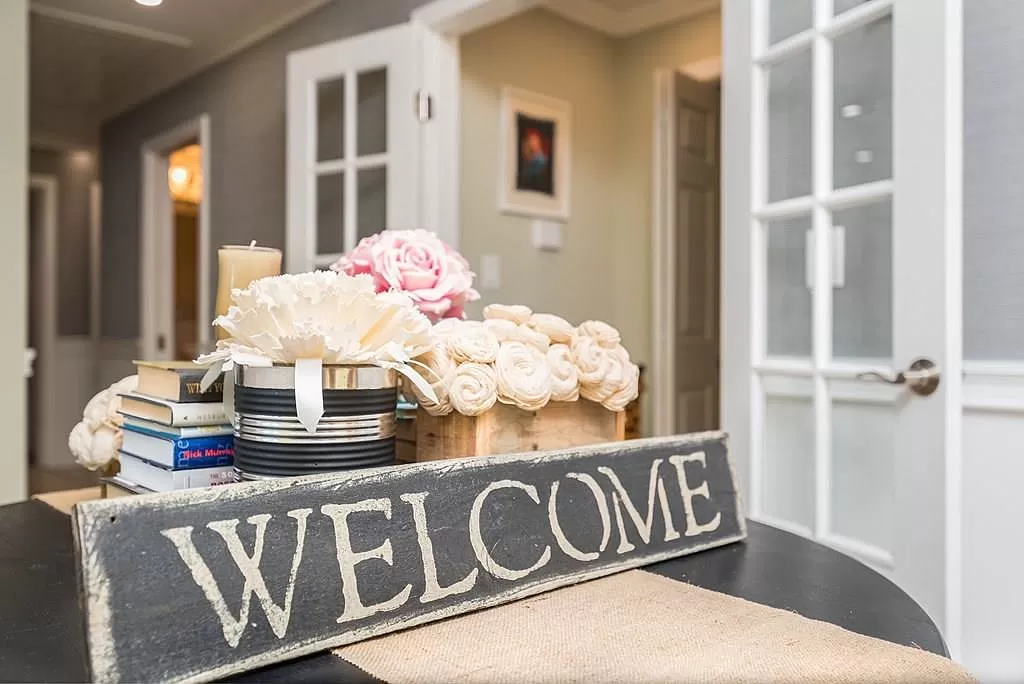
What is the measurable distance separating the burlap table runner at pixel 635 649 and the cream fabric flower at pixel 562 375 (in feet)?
0.77

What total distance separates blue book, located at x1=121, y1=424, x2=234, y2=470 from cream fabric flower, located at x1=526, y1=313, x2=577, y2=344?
0.35 meters

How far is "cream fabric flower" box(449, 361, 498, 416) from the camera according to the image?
2.47ft

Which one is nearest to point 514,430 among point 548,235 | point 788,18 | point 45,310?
point 788,18

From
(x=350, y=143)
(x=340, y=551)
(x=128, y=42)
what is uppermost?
(x=128, y=42)

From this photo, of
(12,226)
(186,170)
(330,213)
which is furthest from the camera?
(186,170)

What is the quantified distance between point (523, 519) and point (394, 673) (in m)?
0.20

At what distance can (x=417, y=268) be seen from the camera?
→ 968 millimetres

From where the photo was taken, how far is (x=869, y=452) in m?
1.57

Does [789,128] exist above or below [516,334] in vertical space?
above

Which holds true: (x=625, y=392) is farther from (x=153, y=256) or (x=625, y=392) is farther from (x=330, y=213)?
(x=153, y=256)

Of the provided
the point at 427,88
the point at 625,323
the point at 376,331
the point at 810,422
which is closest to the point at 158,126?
the point at 427,88

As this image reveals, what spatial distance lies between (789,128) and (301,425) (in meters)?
1.50

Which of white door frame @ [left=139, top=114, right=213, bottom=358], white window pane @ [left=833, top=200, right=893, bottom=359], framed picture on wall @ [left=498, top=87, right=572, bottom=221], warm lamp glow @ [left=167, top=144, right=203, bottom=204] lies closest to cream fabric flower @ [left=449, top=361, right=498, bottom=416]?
white window pane @ [left=833, top=200, right=893, bottom=359]

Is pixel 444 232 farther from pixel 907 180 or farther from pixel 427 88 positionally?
pixel 907 180
